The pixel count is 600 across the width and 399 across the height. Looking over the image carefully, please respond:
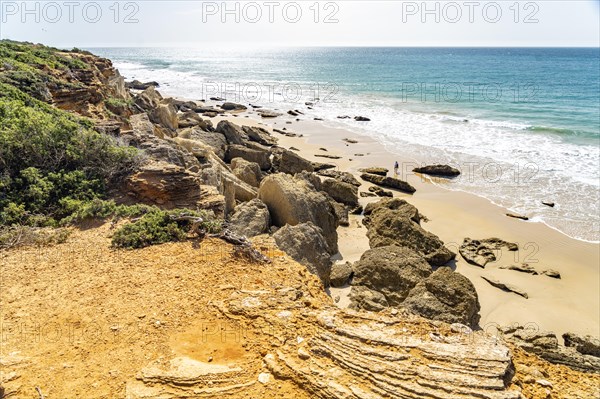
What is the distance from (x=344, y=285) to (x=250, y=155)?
11.0 m

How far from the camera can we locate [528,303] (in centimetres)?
1138

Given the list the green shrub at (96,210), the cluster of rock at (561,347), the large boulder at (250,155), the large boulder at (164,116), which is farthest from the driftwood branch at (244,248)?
the large boulder at (164,116)

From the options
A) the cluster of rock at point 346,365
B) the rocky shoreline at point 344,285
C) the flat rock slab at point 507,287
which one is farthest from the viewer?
the flat rock slab at point 507,287

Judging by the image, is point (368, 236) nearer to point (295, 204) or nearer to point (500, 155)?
point (295, 204)

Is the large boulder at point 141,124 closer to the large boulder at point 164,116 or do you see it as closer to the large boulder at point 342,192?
the large boulder at point 164,116

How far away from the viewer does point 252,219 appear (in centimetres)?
1111

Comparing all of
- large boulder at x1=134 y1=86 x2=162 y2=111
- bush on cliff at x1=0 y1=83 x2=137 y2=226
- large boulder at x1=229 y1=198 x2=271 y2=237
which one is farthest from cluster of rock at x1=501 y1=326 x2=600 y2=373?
large boulder at x1=134 y1=86 x2=162 y2=111

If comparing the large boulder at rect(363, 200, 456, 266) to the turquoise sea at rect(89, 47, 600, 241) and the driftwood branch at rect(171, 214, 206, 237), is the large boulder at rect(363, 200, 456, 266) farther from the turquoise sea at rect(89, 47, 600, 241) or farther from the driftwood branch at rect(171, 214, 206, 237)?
the driftwood branch at rect(171, 214, 206, 237)

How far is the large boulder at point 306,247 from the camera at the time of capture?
10.1 metres

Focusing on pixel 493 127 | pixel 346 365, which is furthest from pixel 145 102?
pixel 493 127

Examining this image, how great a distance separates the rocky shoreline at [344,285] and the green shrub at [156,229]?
104cm

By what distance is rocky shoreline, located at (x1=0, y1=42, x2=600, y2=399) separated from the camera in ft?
15.6

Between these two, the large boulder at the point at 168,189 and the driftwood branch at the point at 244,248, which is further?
the large boulder at the point at 168,189

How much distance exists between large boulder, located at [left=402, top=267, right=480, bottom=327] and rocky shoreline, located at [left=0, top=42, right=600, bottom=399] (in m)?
0.03
